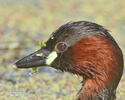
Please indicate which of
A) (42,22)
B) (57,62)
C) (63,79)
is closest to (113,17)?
(42,22)

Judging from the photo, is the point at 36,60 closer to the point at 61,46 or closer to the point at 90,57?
the point at 61,46

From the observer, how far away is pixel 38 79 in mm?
9852

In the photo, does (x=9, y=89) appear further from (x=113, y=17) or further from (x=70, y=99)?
(x=113, y=17)

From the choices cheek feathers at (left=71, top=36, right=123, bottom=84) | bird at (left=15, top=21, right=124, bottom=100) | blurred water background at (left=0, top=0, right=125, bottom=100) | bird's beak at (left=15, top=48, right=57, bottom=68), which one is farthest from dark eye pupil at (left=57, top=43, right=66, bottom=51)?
blurred water background at (left=0, top=0, right=125, bottom=100)

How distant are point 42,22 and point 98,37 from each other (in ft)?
21.3

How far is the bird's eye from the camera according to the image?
699 cm

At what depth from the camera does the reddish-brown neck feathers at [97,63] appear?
22.0 feet

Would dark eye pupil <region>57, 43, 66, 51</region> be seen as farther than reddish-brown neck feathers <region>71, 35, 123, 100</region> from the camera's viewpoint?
Yes

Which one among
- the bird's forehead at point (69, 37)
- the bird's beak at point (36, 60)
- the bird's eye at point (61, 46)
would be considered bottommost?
the bird's beak at point (36, 60)

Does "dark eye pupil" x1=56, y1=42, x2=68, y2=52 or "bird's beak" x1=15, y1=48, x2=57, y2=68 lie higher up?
"dark eye pupil" x1=56, y1=42, x2=68, y2=52

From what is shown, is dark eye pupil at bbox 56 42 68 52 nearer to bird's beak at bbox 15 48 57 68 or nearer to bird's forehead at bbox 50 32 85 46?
bird's forehead at bbox 50 32 85 46

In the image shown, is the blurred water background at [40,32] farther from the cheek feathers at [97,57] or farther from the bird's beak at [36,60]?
the cheek feathers at [97,57]

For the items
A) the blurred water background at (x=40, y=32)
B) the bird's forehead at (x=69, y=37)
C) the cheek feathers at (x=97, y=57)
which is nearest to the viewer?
the cheek feathers at (x=97, y=57)

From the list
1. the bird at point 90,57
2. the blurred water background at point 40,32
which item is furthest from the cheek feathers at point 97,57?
the blurred water background at point 40,32
